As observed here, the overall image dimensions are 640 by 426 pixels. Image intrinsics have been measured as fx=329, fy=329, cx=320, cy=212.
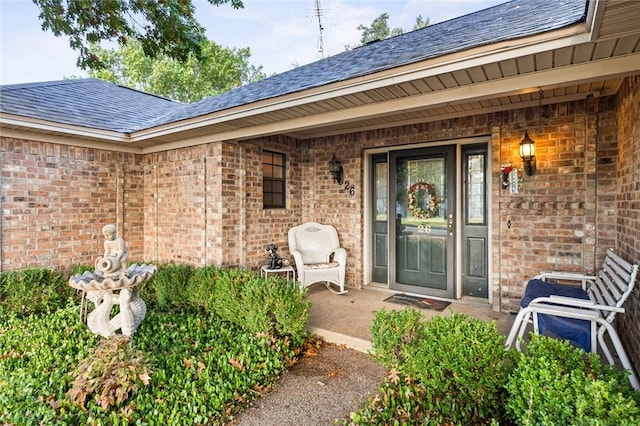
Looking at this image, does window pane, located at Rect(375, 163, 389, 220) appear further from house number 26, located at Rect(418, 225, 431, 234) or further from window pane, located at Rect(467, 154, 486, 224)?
window pane, located at Rect(467, 154, 486, 224)

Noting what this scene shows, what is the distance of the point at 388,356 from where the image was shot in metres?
2.19

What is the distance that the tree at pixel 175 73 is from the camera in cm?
1516

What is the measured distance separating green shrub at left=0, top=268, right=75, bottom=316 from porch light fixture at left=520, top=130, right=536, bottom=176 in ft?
19.0

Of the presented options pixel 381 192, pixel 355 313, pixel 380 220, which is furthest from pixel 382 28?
pixel 355 313

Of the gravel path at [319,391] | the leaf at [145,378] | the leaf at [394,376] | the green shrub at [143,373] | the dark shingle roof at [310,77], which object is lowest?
the gravel path at [319,391]

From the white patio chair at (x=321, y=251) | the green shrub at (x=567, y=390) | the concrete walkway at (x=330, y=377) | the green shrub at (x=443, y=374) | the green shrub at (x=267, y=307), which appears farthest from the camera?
the white patio chair at (x=321, y=251)

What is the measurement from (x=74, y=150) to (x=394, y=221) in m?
4.79

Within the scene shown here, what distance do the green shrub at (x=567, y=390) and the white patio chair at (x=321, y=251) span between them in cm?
319

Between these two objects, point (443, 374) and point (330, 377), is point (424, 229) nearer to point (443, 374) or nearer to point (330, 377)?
point (330, 377)

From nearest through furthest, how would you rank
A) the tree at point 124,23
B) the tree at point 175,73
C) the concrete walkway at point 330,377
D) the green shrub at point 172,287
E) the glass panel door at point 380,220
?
the concrete walkway at point 330,377 < the tree at point 124,23 < the green shrub at point 172,287 < the glass panel door at point 380,220 < the tree at point 175,73

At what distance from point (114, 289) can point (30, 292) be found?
2.03 m

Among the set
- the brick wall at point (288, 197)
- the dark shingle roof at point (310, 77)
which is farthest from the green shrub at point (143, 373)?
the dark shingle roof at point (310, 77)

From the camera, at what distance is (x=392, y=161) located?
5.00 meters

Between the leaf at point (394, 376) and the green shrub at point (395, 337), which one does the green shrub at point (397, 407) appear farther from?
the green shrub at point (395, 337)
